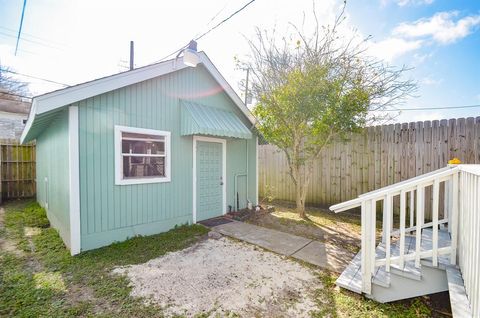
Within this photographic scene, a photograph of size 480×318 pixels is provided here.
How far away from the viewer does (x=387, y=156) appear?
20.4ft

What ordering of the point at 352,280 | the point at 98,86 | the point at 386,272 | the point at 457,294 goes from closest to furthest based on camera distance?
1. the point at 457,294
2. the point at 386,272
3. the point at 352,280
4. the point at 98,86

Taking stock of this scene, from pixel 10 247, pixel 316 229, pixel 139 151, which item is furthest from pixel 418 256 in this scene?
pixel 10 247

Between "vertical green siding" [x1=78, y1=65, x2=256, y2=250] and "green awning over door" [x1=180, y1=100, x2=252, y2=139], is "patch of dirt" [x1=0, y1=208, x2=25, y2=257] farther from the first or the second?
"green awning over door" [x1=180, y1=100, x2=252, y2=139]

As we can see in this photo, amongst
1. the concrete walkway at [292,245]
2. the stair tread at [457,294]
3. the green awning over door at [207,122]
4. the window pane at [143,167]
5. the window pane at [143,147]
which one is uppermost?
the green awning over door at [207,122]

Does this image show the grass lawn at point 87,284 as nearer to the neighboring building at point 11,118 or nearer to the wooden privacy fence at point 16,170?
the wooden privacy fence at point 16,170

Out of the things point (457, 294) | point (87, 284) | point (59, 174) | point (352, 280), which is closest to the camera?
point (457, 294)

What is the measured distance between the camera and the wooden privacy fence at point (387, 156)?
5.20 m

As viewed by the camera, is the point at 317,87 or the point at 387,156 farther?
the point at 387,156

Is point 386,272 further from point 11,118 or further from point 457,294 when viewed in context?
point 11,118

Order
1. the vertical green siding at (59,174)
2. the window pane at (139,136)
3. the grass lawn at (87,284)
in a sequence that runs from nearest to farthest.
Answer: the grass lawn at (87,284)
the vertical green siding at (59,174)
the window pane at (139,136)

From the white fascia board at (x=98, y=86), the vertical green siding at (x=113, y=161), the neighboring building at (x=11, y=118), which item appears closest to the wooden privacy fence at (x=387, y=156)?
the vertical green siding at (x=113, y=161)

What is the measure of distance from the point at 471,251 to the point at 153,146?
549 cm

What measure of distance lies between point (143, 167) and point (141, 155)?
0.30m

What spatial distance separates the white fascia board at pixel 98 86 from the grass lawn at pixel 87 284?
2.65 meters
